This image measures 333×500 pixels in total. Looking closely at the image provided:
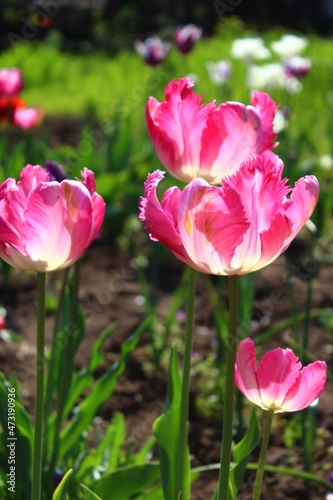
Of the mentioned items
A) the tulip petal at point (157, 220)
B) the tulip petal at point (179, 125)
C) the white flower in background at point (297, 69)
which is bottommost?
the white flower in background at point (297, 69)

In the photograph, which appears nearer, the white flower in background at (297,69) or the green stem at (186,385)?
the green stem at (186,385)

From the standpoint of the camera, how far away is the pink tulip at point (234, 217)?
103 centimetres

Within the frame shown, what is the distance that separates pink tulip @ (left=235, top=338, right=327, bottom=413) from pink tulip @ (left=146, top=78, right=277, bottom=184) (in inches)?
14.3

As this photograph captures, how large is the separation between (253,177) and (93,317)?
211cm

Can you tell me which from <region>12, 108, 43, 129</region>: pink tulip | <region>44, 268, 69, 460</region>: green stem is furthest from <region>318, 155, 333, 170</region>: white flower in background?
<region>44, 268, 69, 460</region>: green stem

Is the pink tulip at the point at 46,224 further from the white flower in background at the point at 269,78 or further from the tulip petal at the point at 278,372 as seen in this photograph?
the white flower in background at the point at 269,78

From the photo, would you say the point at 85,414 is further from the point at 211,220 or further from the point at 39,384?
the point at 211,220

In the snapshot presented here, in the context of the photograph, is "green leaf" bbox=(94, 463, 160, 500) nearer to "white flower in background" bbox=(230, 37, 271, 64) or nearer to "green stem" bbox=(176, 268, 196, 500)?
"green stem" bbox=(176, 268, 196, 500)

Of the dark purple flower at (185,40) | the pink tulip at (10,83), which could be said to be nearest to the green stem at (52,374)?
the pink tulip at (10,83)

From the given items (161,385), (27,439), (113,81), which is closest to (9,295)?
(161,385)

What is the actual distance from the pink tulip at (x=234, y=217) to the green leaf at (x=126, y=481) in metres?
0.62

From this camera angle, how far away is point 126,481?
158cm

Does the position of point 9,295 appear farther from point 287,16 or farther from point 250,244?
point 287,16

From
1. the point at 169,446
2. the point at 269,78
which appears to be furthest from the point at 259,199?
the point at 269,78
